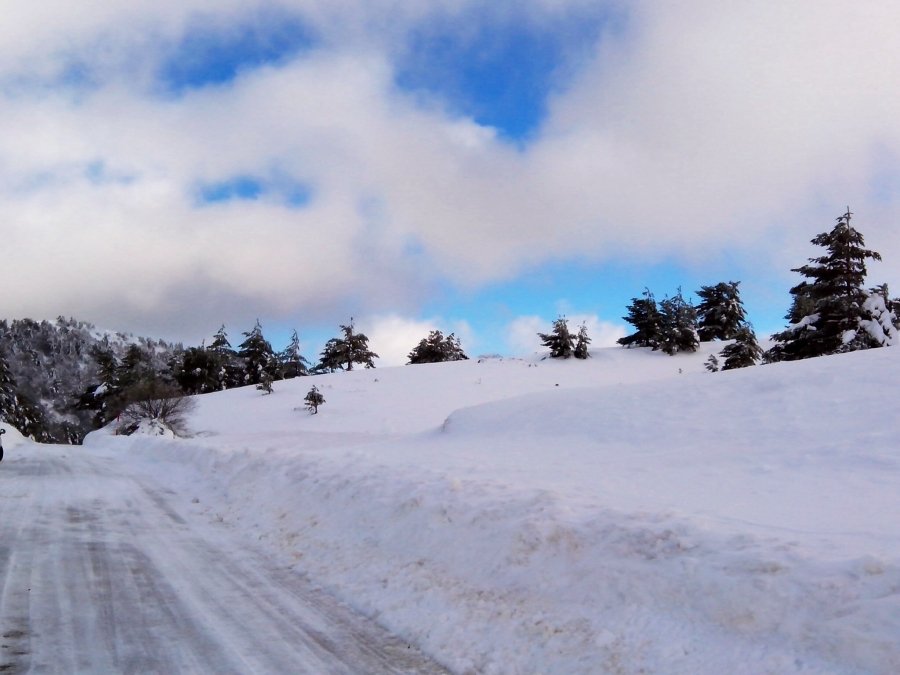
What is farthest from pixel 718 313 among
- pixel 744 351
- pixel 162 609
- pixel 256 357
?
pixel 162 609

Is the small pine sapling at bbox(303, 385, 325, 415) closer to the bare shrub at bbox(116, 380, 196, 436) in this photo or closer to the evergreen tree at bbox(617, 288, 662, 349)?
the bare shrub at bbox(116, 380, 196, 436)

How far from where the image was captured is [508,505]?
7637 millimetres

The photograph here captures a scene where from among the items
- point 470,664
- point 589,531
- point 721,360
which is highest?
point 721,360

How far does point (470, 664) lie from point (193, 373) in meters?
63.2

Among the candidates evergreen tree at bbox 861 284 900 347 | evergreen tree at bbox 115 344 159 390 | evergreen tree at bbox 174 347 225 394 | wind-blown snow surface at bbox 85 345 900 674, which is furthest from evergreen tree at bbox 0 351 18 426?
evergreen tree at bbox 861 284 900 347

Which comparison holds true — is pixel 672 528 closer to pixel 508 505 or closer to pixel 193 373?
pixel 508 505

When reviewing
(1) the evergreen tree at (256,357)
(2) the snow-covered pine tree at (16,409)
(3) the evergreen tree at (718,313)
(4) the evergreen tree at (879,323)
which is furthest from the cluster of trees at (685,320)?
(2) the snow-covered pine tree at (16,409)

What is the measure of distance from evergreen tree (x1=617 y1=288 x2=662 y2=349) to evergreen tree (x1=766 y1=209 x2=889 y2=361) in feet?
86.3

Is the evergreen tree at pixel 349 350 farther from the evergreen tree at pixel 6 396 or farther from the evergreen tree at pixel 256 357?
the evergreen tree at pixel 6 396

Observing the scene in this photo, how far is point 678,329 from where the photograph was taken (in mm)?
49219

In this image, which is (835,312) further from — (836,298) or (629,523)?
(629,523)

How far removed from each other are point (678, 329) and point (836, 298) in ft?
82.5

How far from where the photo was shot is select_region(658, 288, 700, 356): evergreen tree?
49.0 metres

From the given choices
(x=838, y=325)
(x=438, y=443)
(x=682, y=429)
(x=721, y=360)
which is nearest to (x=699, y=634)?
(x=682, y=429)
